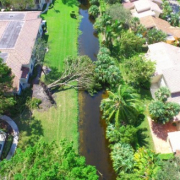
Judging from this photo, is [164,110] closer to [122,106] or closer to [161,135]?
[161,135]

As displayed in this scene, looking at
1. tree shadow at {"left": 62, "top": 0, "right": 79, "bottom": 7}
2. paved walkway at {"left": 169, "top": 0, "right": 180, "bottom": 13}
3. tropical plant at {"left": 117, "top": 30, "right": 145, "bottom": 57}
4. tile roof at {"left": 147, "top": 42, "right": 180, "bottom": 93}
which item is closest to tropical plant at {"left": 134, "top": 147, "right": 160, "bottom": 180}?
tile roof at {"left": 147, "top": 42, "right": 180, "bottom": 93}

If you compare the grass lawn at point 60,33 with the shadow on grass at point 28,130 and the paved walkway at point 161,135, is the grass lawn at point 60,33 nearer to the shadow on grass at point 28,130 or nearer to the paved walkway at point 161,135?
the shadow on grass at point 28,130

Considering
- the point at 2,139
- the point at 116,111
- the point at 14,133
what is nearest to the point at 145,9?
the point at 116,111

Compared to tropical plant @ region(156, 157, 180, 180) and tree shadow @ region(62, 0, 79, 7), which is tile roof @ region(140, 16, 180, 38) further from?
tropical plant @ region(156, 157, 180, 180)

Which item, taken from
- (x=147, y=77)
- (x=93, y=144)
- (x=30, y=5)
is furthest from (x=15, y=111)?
(x=30, y=5)

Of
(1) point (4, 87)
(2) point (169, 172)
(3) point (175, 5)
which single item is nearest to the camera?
(2) point (169, 172)

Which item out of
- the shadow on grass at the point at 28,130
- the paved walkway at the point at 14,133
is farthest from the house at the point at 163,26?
the paved walkway at the point at 14,133

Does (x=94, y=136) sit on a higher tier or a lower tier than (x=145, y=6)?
lower

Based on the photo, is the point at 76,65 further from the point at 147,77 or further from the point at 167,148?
the point at 167,148
